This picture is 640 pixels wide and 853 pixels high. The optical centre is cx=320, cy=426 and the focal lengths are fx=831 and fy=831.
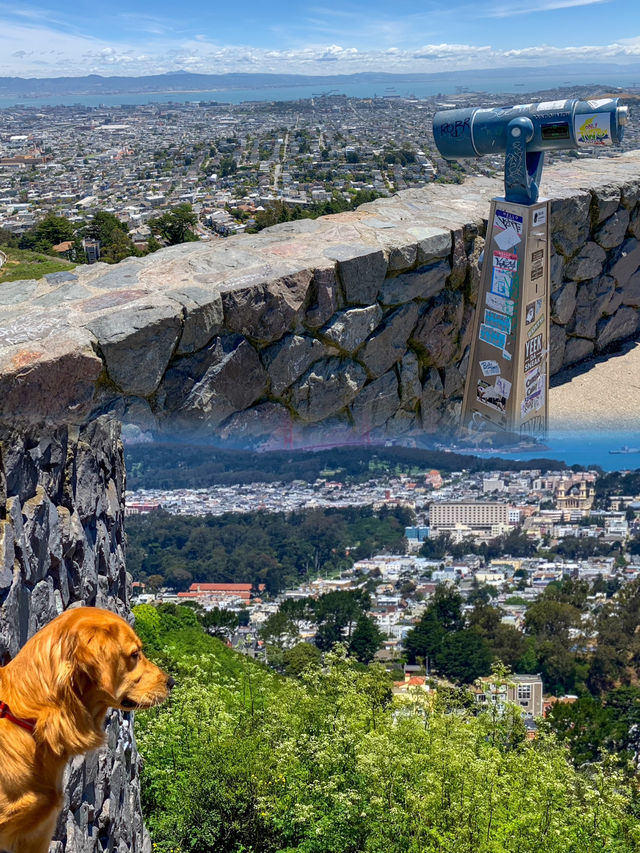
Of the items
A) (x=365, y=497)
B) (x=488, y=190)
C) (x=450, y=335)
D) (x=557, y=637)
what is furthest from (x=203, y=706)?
(x=557, y=637)

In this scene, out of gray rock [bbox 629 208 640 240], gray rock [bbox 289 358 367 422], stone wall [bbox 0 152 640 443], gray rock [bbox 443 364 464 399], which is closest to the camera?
stone wall [bbox 0 152 640 443]

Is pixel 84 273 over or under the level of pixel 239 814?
over

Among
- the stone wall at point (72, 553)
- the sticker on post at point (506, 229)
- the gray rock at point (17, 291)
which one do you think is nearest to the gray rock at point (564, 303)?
the sticker on post at point (506, 229)

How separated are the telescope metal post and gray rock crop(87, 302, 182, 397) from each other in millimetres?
1548

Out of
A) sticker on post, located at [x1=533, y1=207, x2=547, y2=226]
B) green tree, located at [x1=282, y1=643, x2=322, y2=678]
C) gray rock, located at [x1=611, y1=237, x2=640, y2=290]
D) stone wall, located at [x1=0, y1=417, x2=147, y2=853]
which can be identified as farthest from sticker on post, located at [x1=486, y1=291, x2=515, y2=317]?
green tree, located at [x1=282, y1=643, x2=322, y2=678]

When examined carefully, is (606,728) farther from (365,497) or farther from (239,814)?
(365,497)

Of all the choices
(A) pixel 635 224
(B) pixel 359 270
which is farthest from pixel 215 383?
(A) pixel 635 224

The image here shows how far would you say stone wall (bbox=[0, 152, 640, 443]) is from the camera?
11.9 ft

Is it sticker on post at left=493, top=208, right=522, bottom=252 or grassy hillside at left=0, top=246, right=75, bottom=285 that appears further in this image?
grassy hillside at left=0, top=246, right=75, bottom=285

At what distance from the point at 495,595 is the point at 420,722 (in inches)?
160

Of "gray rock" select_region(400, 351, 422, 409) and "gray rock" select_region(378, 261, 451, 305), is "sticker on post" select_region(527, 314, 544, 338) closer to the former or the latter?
"gray rock" select_region(378, 261, 451, 305)

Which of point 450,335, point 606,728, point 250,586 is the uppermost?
point 450,335

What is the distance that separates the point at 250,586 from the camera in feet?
33.2

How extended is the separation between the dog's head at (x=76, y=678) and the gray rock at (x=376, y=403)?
3208 millimetres
